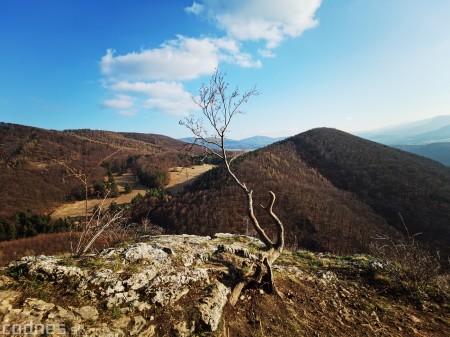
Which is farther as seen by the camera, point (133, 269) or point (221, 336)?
point (133, 269)

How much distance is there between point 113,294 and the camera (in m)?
5.67

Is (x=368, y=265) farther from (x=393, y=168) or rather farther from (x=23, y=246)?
(x=393, y=168)

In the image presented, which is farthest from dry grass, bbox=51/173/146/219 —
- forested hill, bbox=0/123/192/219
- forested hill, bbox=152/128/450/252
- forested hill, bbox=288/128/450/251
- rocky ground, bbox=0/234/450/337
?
forested hill, bbox=288/128/450/251

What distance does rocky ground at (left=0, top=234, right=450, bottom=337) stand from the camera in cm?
492

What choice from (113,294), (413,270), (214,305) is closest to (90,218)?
(113,294)

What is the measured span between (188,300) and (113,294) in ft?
5.41

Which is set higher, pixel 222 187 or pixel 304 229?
pixel 222 187

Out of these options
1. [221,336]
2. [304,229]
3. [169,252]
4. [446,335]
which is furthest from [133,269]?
[304,229]

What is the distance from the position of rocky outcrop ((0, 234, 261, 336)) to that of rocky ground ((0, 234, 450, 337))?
19mm

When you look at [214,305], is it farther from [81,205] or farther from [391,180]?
[81,205]

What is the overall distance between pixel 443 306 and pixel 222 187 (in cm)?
6966

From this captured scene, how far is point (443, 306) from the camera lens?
786 centimetres

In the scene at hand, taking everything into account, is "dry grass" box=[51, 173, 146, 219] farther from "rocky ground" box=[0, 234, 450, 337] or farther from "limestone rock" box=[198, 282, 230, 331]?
"limestone rock" box=[198, 282, 230, 331]

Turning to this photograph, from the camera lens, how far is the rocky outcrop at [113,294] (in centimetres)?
471
